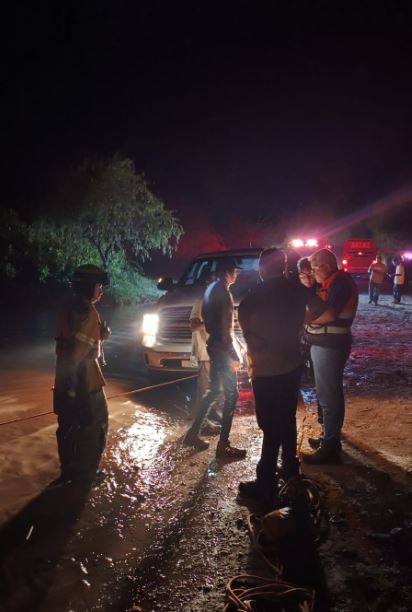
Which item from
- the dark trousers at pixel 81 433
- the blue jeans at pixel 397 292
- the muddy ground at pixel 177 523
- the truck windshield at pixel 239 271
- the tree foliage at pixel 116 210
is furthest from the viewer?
the tree foliage at pixel 116 210

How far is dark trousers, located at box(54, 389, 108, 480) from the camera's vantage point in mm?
4164

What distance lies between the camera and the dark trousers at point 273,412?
12.3 ft

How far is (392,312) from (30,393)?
1204 cm

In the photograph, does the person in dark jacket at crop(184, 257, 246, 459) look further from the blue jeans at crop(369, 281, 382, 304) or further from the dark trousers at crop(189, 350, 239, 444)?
the blue jeans at crop(369, 281, 382, 304)

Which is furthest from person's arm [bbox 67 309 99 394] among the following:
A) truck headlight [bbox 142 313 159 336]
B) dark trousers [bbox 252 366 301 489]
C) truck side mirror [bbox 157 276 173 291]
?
truck side mirror [bbox 157 276 173 291]

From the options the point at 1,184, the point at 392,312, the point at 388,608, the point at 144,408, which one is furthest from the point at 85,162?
the point at 388,608

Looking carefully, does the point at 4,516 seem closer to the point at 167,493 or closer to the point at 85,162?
the point at 167,493

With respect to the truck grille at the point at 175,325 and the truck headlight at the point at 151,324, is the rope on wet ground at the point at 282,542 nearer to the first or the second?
the truck grille at the point at 175,325

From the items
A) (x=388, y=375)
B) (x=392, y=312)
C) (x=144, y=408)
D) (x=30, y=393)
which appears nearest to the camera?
(x=144, y=408)

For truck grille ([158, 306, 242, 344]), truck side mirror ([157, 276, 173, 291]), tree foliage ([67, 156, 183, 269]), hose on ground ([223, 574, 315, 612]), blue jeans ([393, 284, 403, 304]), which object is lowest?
hose on ground ([223, 574, 315, 612])

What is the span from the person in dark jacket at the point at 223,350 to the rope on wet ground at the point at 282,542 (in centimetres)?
105

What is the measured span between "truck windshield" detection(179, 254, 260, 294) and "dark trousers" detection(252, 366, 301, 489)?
379cm

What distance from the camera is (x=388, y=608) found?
2650 mm

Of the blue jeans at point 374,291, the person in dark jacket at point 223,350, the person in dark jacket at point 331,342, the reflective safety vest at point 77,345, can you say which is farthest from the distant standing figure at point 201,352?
the blue jeans at point 374,291
